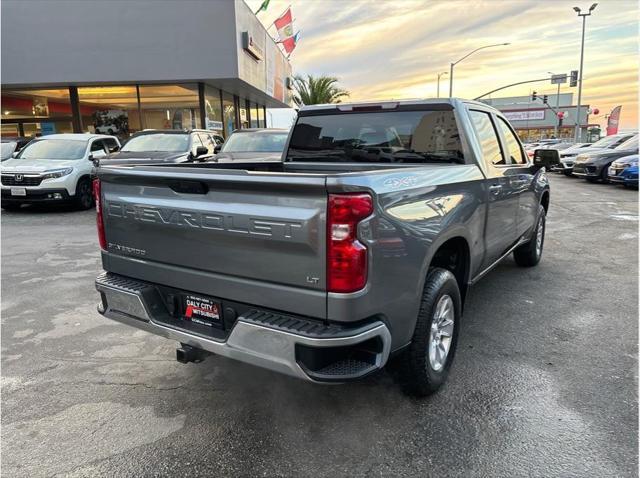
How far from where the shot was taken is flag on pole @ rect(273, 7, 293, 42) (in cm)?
2852

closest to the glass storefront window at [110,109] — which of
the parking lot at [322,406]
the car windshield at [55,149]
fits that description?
the car windshield at [55,149]

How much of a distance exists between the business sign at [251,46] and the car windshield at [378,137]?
15.4 m

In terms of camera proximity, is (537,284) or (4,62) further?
(4,62)

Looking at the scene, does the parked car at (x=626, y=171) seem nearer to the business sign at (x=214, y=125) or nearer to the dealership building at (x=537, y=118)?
the business sign at (x=214, y=125)

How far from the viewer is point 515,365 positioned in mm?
3633

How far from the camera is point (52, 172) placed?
10.3 metres

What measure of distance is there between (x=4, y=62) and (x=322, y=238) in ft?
66.8

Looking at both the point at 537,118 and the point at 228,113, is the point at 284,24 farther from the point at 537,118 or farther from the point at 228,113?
the point at 537,118

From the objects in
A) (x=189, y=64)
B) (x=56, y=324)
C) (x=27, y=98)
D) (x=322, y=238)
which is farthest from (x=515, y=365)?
(x=27, y=98)

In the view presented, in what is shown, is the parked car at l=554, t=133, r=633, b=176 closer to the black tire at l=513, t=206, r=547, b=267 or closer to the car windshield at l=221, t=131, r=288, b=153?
the car windshield at l=221, t=131, r=288, b=153

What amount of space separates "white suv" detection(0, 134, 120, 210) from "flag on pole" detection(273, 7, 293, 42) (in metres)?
19.4

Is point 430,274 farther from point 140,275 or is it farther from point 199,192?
point 140,275

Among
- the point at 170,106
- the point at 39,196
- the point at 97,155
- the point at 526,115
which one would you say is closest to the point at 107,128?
the point at 170,106

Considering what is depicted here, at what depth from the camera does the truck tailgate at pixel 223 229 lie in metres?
2.33
